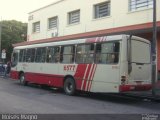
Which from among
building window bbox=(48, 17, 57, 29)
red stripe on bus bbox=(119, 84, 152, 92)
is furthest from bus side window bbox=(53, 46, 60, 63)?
building window bbox=(48, 17, 57, 29)

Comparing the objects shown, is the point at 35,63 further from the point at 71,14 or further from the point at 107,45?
the point at 71,14

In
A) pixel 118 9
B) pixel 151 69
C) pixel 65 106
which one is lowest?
pixel 65 106

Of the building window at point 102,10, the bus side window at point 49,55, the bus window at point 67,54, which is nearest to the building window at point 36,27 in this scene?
the building window at point 102,10

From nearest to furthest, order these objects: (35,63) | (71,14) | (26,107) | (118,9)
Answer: (26,107) → (35,63) → (118,9) → (71,14)

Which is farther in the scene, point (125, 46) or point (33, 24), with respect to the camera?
point (33, 24)

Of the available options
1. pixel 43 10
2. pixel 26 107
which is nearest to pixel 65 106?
pixel 26 107

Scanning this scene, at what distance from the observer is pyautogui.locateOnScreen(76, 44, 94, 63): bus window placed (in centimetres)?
1664

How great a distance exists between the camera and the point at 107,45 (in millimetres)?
15703

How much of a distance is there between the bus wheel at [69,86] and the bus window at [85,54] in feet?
3.77

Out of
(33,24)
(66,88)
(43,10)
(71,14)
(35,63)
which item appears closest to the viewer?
(66,88)

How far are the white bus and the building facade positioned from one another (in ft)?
14.9

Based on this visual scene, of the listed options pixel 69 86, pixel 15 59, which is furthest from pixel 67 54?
pixel 15 59

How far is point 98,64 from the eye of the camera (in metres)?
16.0

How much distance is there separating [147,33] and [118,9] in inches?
112
